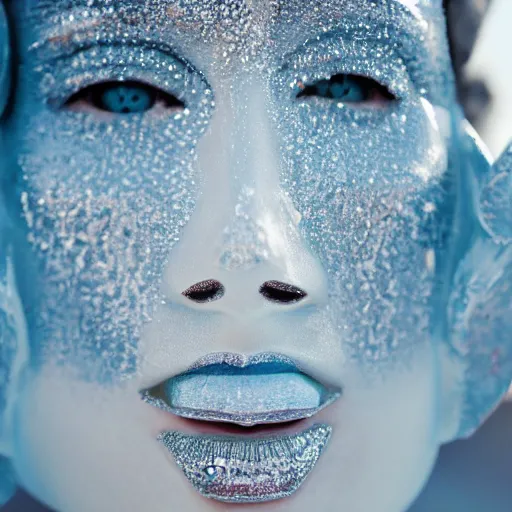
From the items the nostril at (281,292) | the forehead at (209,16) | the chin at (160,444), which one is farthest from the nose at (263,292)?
the forehead at (209,16)

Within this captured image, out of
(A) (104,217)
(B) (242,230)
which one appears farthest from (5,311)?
(B) (242,230)

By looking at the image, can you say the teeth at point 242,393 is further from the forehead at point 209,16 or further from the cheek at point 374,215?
the forehead at point 209,16

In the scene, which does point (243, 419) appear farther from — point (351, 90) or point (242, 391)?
point (351, 90)

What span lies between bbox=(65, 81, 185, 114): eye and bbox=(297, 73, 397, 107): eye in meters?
0.12

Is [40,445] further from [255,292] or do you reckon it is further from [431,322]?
[431,322]

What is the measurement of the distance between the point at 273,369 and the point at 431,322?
0.17 meters

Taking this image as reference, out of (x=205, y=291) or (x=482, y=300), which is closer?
(x=205, y=291)

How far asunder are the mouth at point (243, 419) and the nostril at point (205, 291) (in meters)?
0.05

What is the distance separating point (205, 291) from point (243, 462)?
15 cm

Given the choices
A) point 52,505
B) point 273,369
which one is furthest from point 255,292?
point 52,505

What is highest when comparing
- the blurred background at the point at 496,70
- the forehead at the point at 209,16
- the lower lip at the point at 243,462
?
the blurred background at the point at 496,70

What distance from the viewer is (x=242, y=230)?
71cm

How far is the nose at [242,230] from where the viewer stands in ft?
2.32

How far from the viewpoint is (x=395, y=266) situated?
784 mm
